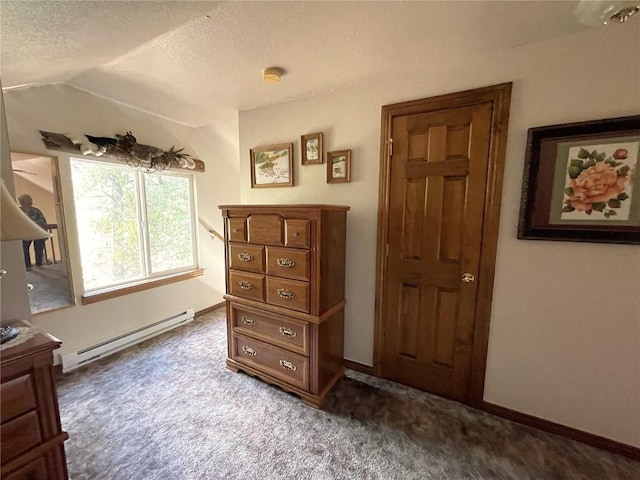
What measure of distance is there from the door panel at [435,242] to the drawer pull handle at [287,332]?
28.5 inches

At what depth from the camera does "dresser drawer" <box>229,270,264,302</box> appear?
1.99 meters

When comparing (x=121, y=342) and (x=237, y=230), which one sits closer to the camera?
(x=237, y=230)

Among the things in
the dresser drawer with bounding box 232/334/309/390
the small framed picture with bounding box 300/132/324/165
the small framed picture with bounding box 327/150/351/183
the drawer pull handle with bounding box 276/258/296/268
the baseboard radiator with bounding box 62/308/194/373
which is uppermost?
the small framed picture with bounding box 300/132/324/165

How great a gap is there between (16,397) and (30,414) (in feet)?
0.33

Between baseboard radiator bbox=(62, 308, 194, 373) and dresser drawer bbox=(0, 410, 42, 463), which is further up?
dresser drawer bbox=(0, 410, 42, 463)

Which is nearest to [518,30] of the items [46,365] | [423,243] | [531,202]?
[531,202]

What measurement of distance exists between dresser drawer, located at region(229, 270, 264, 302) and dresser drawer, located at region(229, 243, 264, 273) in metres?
0.05

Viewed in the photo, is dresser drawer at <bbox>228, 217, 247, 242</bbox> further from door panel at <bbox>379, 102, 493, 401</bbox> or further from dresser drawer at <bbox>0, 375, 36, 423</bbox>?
dresser drawer at <bbox>0, 375, 36, 423</bbox>

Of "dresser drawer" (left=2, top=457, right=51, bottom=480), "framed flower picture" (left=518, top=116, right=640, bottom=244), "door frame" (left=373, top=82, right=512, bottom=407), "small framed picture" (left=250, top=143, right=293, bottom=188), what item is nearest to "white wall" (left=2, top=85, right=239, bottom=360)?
"dresser drawer" (left=2, top=457, right=51, bottom=480)

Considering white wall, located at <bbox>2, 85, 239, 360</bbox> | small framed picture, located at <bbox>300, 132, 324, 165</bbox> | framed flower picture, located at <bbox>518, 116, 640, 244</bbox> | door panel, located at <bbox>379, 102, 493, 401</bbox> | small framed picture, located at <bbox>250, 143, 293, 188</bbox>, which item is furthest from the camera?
small framed picture, located at <bbox>250, 143, 293, 188</bbox>

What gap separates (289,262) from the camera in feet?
6.04

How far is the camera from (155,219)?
115 inches

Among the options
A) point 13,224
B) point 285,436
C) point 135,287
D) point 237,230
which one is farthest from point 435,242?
point 135,287

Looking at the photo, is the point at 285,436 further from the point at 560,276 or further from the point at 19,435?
the point at 560,276
